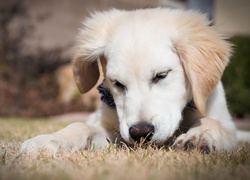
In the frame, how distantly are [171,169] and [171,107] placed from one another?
3.43 ft

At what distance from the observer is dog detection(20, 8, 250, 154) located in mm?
3283

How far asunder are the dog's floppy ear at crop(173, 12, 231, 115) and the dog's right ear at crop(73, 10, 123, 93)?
67 centimetres

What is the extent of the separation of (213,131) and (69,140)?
1063 mm

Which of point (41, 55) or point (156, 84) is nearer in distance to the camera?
point (156, 84)

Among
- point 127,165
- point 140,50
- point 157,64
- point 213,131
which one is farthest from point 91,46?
point 127,165

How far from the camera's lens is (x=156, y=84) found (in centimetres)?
354

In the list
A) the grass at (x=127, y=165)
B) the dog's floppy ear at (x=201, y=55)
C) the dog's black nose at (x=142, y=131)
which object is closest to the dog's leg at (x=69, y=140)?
the grass at (x=127, y=165)

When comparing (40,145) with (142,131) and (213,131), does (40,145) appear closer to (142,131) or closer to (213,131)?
(142,131)

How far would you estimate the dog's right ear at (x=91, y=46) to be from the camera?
407cm

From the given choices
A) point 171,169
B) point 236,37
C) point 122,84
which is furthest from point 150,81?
point 236,37

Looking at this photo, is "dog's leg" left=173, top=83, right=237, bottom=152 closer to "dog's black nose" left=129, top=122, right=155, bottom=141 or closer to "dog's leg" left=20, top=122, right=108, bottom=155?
"dog's black nose" left=129, top=122, right=155, bottom=141

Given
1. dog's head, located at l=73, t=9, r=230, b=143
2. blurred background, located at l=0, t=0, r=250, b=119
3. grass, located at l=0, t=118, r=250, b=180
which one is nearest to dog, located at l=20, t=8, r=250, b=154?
dog's head, located at l=73, t=9, r=230, b=143

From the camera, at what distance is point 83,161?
2.78m

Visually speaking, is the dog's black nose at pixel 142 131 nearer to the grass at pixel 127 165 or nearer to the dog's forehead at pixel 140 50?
the grass at pixel 127 165
